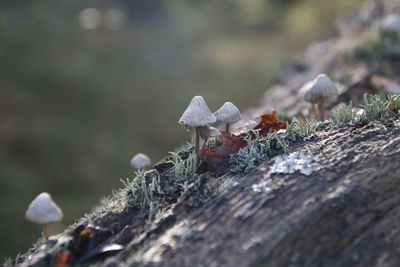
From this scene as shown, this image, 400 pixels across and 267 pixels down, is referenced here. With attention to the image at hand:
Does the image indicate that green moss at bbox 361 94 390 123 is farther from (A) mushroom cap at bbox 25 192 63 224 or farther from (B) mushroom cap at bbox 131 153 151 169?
(A) mushroom cap at bbox 25 192 63 224

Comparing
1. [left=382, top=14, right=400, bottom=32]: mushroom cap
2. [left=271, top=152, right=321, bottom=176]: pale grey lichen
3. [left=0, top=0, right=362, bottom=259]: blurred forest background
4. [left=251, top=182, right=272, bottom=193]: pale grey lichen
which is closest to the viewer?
[left=251, top=182, right=272, bottom=193]: pale grey lichen

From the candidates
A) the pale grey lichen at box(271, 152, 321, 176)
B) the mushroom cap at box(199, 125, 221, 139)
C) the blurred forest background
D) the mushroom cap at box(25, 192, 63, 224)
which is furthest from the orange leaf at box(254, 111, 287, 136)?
the blurred forest background

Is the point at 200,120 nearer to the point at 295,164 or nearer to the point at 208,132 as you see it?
the point at 208,132

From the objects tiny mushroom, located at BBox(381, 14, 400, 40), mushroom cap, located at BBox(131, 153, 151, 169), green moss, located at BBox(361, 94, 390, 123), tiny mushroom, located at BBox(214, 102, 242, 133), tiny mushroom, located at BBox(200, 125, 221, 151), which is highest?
tiny mushroom, located at BBox(381, 14, 400, 40)

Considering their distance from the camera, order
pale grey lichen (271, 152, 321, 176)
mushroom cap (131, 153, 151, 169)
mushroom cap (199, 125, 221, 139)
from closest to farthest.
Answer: pale grey lichen (271, 152, 321, 176)
mushroom cap (199, 125, 221, 139)
mushroom cap (131, 153, 151, 169)

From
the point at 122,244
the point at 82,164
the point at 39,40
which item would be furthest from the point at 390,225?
the point at 39,40

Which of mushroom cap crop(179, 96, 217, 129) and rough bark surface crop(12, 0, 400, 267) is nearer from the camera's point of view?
rough bark surface crop(12, 0, 400, 267)

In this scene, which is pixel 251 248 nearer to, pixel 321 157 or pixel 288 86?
pixel 321 157

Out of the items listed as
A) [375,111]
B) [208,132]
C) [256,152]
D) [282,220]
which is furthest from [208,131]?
[375,111]
